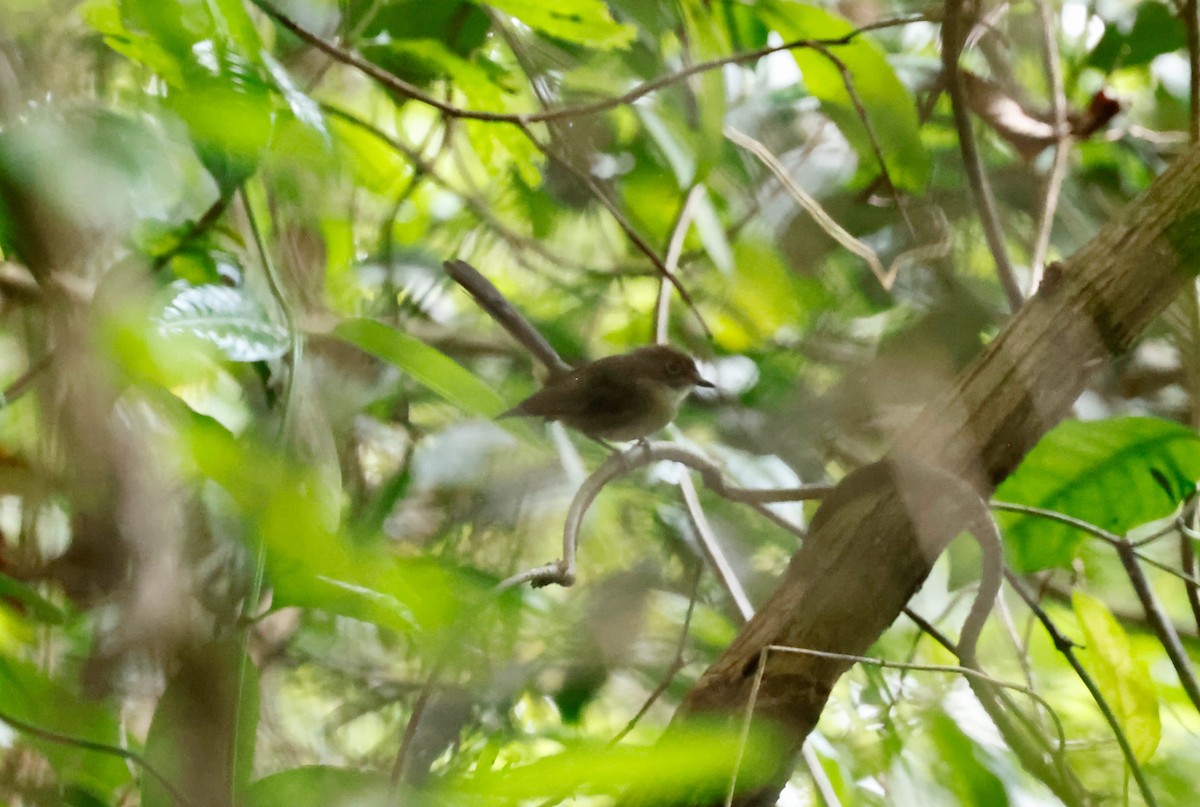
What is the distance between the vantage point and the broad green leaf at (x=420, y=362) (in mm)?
694

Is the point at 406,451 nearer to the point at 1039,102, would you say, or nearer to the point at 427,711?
the point at 427,711

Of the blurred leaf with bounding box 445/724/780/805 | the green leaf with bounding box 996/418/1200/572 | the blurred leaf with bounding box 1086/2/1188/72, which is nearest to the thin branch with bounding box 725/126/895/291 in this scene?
the green leaf with bounding box 996/418/1200/572

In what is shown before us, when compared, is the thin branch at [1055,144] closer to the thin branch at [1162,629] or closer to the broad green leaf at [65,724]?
the thin branch at [1162,629]

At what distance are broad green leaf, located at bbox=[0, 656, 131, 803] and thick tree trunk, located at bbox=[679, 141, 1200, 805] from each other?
0.36 meters

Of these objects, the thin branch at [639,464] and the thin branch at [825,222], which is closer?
the thin branch at [639,464]

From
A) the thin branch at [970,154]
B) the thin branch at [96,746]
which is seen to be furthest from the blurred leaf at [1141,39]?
the thin branch at [96,746]

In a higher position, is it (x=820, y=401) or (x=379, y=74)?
(x=820, y=401)

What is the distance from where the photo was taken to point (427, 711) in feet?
2.48

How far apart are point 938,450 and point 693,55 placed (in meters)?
0.54

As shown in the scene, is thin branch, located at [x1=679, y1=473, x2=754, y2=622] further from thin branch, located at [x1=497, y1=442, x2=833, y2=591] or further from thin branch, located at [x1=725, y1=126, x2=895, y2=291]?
thin branch, located at [x1=725, y1=126, x2=895, y2=291]

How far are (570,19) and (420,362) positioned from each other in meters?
0.30

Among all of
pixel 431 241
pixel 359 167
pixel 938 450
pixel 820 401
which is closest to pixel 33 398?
pixel 359 167

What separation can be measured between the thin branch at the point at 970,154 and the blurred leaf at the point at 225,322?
0.68 m

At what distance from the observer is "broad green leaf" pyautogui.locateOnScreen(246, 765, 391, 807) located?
19.6 inches
